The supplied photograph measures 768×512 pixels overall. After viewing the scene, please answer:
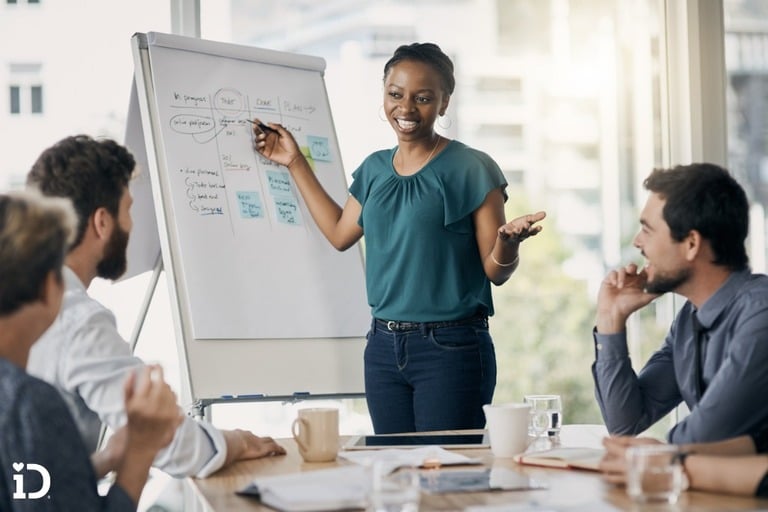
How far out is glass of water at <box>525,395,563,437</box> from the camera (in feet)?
6.82

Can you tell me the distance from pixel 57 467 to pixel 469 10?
119 inches

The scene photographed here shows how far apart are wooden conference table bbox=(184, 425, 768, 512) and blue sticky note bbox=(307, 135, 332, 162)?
1546 mm

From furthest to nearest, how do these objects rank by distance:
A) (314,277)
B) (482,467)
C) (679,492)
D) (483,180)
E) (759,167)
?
(759,167) → (314,277) → (483,180) → (482,467) → (679,492)

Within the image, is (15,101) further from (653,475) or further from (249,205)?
(653,475)

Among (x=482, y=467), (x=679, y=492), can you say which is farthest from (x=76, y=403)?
(x=679, y=492)

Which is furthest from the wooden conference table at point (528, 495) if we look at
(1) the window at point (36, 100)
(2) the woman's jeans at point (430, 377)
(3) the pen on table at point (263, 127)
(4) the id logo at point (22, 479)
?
Result: (1) the window at point (36, 100)

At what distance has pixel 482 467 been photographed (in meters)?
1.83

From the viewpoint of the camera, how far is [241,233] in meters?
3.09

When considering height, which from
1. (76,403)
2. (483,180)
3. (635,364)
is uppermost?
(483,180)

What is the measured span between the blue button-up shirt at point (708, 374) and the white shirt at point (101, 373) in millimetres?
879

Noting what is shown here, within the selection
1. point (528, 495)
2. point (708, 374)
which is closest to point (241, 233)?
point (708, 374)

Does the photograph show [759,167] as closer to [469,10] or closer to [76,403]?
[469,10]

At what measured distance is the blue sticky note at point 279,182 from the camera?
10.4 feet

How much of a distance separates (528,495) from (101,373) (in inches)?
30.1
